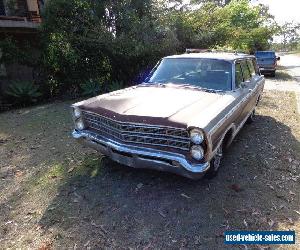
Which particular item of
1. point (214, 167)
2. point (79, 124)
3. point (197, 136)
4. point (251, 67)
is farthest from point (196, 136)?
point (251, 67)

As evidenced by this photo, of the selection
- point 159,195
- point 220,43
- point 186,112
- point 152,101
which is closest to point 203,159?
point 186,112

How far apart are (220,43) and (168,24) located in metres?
3.73

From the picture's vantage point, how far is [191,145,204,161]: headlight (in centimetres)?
362

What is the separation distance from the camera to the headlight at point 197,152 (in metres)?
3.62

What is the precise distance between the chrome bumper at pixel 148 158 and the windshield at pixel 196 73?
1.72 metres

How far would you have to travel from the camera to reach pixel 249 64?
6734 mm

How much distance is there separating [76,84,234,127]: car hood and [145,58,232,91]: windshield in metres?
0.23

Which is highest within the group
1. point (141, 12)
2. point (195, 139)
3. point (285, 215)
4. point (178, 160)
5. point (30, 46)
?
point (141, 12)

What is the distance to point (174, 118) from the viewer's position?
376cm

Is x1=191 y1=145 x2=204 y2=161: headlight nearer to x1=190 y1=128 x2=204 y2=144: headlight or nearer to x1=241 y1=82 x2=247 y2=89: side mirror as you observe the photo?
x1=190 y1=128 x2=204 y2=144: headlight

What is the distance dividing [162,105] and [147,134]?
549mm

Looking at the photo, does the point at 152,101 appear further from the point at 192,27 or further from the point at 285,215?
the point at 192,27

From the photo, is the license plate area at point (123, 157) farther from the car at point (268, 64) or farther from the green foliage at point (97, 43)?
the car at point (268, 64)

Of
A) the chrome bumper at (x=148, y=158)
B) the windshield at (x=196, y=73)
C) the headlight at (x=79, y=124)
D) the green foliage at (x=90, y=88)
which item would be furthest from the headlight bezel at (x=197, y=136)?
the green foliage at (x=90, y=88)
